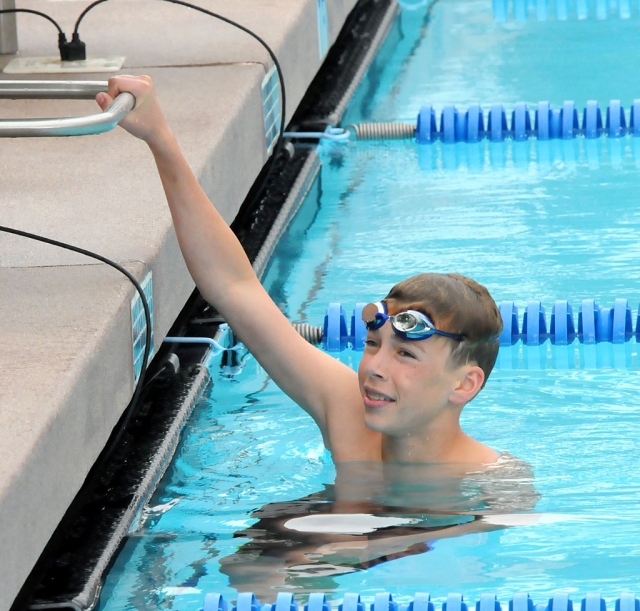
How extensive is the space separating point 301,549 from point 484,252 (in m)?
2.05

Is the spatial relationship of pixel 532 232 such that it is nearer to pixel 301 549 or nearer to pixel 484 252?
pixel 484 252

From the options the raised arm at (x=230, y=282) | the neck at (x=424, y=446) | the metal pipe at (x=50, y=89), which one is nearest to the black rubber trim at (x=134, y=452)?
the raised arm at (x=230, y=282)

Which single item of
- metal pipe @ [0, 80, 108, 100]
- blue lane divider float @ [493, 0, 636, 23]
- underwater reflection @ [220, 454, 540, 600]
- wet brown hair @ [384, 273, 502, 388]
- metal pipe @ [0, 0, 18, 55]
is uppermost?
metal pipe @ [0, 80, 108, 100]

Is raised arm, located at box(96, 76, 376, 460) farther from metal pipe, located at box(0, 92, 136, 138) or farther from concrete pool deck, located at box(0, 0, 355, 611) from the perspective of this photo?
concrete pool deck, located at box(0, 0, 355, 611)

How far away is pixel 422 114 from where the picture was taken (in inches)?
228

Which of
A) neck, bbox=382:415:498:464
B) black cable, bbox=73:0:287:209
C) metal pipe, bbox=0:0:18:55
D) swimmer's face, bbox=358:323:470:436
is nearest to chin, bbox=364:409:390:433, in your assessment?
swimmer's face, bbox=358:323:470:436

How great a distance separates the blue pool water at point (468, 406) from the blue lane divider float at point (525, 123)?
8 cm

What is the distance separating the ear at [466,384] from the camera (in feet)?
8.87

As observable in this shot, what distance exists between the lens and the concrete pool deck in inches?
94.2

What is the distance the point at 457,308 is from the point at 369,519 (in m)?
0.48

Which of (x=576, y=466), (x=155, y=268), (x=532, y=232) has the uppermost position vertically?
(x=155, y=268)

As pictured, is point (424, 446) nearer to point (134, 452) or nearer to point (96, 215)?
point (134, 452)

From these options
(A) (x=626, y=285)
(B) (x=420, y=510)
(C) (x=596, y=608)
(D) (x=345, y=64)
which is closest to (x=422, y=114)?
(D) (x=345, y=64)

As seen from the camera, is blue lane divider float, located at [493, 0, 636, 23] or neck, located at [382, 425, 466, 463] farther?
blue lane divider float, located at [493, 0, 636, 23]
